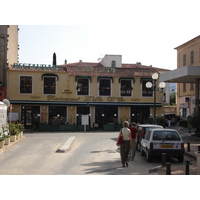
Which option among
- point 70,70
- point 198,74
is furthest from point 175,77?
point 70,70

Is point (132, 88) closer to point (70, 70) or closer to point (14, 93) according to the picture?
point (70, 70)

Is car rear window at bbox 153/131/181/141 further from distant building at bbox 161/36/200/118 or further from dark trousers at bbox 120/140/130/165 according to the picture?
distant building at bbox 161/36/200/118

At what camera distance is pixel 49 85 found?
3491 cm

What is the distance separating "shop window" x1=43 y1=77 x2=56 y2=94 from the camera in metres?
34.8

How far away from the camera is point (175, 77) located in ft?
77.1

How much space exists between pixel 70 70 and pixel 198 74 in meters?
17.8

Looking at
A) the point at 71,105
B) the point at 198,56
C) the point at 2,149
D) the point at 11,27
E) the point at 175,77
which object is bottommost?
the point at 2,149

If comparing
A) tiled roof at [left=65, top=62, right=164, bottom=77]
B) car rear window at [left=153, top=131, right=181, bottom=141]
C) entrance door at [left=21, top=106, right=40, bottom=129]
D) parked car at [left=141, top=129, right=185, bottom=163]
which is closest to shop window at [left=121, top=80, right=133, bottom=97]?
tiled roof at [left=65, top=62, right=164, bottom=77]

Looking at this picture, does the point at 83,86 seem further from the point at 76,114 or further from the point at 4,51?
the point at 4,51

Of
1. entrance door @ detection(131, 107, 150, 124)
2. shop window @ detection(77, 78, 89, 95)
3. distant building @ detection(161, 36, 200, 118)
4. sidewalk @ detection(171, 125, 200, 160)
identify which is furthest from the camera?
distant building @ detection(161, 36, 200, 118)

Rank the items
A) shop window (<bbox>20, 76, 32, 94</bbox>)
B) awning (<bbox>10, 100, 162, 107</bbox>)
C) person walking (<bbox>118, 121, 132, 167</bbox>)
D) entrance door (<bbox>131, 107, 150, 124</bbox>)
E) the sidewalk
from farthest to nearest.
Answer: entrance door (<bbox>131, 107, 150, 124</bbox>) → shop window (<bbox>20, 76, 32, 94</bbox>) → awning (<bbox>10, 100, 162, 107</bbox>) → the sidewalk → person walking (<bbox>118, 121, 132, 167</bbox>)

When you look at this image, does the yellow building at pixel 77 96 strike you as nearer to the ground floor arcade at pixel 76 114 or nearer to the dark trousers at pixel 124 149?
the ground floor arcade at pixel 76 114

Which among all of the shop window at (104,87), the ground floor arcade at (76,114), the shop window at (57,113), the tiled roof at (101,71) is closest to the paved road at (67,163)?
the ground floor arcade at (76,114)

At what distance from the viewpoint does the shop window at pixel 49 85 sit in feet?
114
